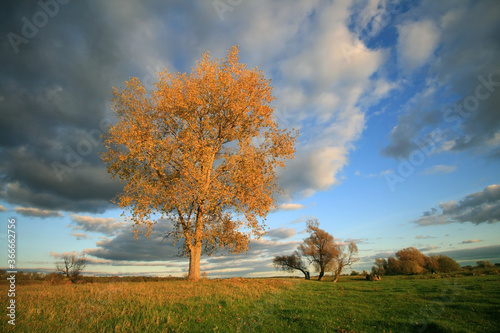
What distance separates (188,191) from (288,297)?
11.4 metres

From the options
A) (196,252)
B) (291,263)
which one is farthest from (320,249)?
(196,252)

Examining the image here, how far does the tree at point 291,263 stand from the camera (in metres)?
57.7

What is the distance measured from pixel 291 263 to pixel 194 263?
42.2 metres

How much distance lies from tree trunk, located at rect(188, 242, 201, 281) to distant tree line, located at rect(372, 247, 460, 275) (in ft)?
168

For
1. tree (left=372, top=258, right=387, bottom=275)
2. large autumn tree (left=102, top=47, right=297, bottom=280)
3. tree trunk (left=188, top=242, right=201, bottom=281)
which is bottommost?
tree (left=372, top=258, right=387, bottom=275)

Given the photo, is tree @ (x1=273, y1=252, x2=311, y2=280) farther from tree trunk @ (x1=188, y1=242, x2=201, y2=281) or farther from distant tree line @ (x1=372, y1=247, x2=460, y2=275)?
tree trunk @ (x1=188, y1=242, x2=201, y2=281)

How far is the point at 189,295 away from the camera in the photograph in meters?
13.0

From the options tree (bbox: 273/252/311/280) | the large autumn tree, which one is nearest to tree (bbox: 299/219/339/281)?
tree (bbox: 273/252/311/280)

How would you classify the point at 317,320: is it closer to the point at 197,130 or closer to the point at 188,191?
the point at 188,191

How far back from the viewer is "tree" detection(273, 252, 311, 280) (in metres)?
57.7

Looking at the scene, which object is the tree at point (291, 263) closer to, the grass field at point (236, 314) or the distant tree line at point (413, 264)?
the distant tree line at point (413, 264)

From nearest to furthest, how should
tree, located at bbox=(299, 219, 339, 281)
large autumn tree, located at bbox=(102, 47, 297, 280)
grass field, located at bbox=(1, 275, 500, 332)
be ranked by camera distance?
grass field, located at bbox=(1, 275, 500, 332), large autumn tree, located at bbox=(102, 47, 297, 280), tree, located at bbox=(299, 219, 339, 281)

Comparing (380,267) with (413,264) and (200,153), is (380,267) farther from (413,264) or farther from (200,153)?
(200,153)

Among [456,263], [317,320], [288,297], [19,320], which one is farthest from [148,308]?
[456,263]
